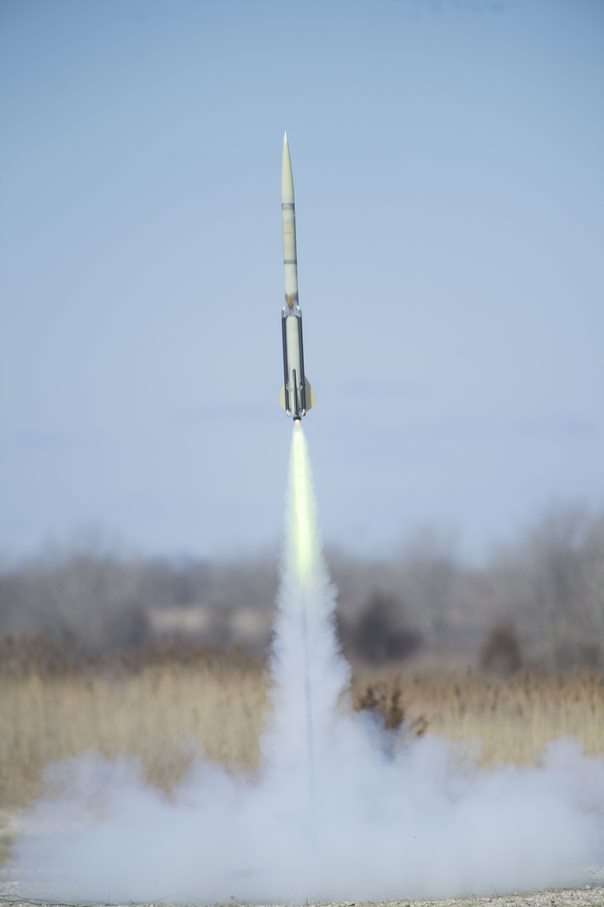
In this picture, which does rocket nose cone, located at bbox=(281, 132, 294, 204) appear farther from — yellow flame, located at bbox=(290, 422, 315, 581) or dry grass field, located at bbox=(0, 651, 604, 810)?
dry grass field, located at bbox=(0, 651, 604, 810)

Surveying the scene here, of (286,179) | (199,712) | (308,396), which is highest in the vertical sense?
(286,179)

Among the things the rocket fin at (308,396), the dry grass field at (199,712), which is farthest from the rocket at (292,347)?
the dry grass field at (199,712)

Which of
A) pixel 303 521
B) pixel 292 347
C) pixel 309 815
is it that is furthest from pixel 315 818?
pixel 292 347

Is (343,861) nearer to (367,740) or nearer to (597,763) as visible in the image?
(367,740)

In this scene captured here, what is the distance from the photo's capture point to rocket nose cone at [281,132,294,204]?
25625mm

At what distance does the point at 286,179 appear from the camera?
25.7 metres

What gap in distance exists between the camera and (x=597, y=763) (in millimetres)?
29000

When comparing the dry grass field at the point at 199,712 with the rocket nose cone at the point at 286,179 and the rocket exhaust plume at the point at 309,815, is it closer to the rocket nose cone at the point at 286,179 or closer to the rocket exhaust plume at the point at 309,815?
the rocket exhaust plume at the point at 309,815

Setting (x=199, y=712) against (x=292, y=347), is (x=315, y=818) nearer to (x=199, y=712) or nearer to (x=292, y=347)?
(x=199, y=712)

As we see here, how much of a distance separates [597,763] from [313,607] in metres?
6.15

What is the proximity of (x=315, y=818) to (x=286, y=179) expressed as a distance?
913cm

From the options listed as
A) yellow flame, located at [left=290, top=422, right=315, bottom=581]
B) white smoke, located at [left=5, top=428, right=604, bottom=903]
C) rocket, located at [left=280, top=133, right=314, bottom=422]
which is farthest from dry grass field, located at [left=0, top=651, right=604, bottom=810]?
rocket, located at [left=280, top=133, right=314, bottom=422]

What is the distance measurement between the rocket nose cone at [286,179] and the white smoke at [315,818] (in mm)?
3344

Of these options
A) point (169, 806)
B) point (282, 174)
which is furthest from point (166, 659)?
point (282, 174)
